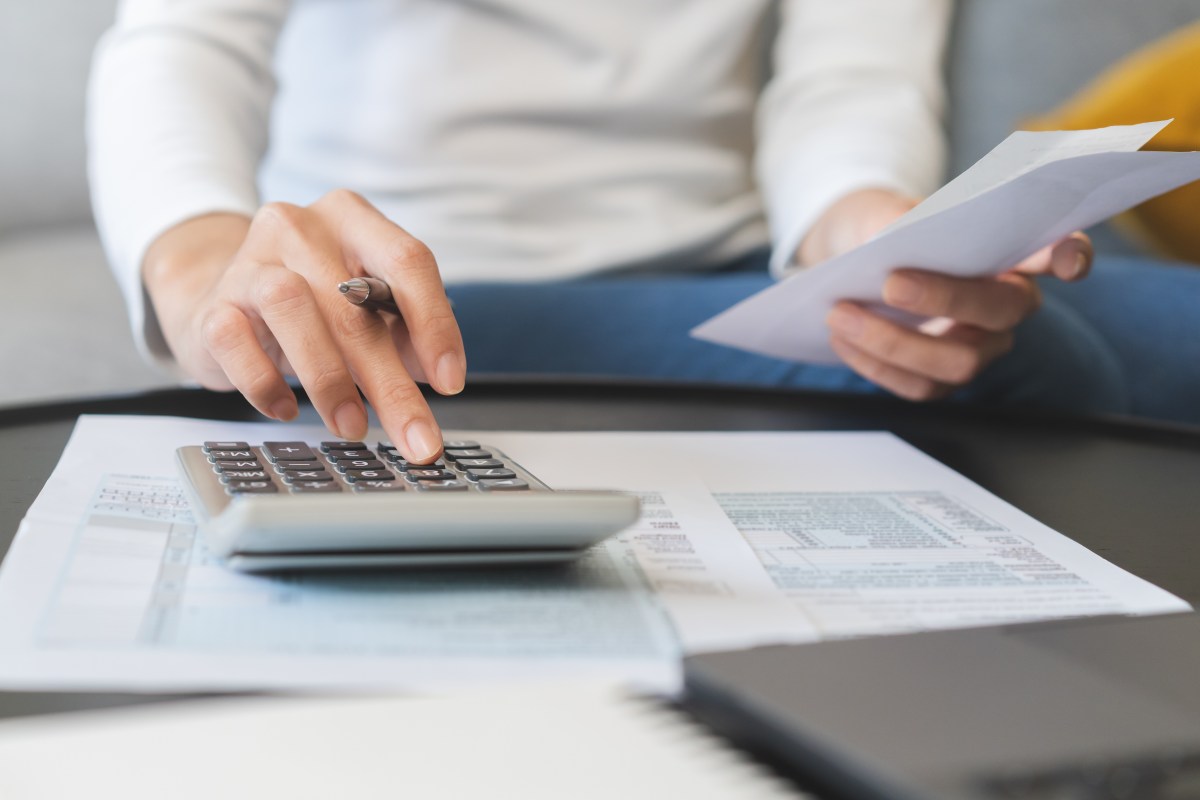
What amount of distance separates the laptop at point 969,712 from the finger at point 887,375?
327 millimetres

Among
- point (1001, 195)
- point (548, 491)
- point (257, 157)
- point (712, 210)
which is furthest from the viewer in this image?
point (712, 210)

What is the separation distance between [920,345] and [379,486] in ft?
1.15

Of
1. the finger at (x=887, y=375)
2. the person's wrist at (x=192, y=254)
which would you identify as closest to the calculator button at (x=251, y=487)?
the person's wrist at (x=192, y=254)

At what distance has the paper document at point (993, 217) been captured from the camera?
414 millimetres

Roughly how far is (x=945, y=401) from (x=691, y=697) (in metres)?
0.47

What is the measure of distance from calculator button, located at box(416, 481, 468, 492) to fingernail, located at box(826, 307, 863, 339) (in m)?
0.28

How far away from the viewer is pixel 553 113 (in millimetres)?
906

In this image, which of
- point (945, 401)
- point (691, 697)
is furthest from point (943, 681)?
point (945, 401)

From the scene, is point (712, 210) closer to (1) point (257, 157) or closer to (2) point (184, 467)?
(1) point (257, 157)

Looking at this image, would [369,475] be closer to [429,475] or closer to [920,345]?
[429,475]

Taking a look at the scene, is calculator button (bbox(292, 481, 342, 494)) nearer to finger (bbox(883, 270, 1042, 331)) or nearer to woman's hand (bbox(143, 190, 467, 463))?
woman's hand (bbox(143, 190, 467, 463))

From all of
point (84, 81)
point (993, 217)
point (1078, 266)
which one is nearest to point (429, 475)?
point (993, 217)

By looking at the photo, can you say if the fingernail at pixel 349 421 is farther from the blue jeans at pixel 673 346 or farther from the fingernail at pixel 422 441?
the blue jeans at pixel 673 346

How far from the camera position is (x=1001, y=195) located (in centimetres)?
42
